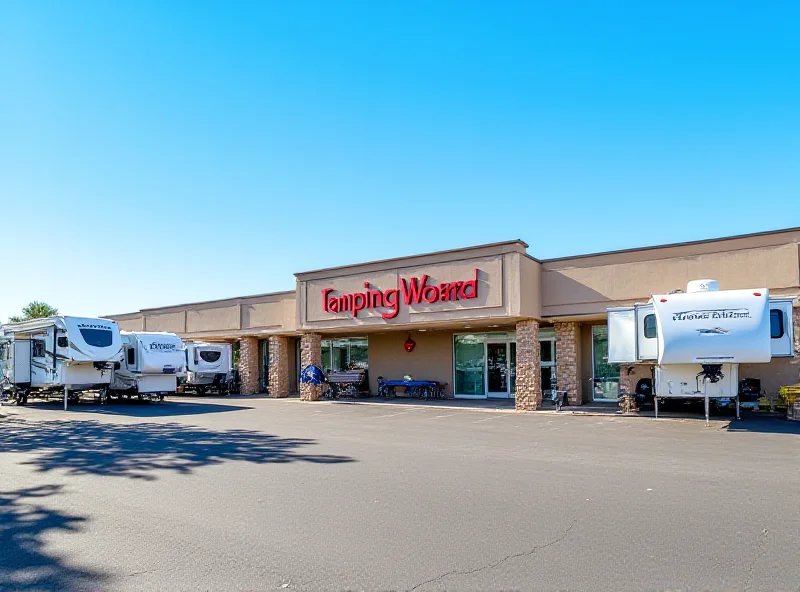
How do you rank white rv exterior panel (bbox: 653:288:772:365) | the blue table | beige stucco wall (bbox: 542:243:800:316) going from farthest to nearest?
the blue table → beige stucco wall (bbox: 542:243:800:316) → white rv exterior panel (bbox: 653:288:772:365)

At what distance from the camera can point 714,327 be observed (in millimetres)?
14445

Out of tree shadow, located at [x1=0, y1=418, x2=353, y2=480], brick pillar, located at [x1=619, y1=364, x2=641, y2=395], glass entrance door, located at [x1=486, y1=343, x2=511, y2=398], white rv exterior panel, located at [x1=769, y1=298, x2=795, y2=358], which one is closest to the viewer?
tree shadow, located at [x1=0, y1=418, x2=353, y2=480]

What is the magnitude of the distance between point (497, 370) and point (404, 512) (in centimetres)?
1759

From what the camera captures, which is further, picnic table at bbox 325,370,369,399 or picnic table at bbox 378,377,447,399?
picnic table at bbox 325,370,369,399

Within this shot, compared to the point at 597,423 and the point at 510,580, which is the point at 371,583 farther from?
the point at 597,423

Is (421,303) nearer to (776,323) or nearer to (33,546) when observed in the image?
(776,323)

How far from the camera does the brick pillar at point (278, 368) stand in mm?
27719

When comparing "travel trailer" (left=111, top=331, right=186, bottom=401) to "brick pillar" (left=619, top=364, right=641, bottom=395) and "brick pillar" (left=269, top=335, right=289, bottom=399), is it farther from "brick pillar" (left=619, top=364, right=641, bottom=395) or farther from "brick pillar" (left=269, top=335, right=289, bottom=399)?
"brick pillar" (left=619, top=364, right=641, bottom=395)

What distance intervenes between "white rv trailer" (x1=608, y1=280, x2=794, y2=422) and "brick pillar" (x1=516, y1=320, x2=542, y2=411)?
13.1ft

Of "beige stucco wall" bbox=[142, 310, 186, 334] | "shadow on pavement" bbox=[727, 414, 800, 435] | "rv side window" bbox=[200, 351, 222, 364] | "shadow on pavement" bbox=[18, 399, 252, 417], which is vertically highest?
"beige stucco wall" bbox=[142, 310, 186, 334]

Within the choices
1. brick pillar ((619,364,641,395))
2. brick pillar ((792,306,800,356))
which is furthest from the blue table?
brick pillar ((792,306,800,356))

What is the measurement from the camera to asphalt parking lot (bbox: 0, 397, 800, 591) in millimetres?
4875

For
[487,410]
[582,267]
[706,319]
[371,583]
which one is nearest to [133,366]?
[487,410]

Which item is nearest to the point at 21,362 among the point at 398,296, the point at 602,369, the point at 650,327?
the point at 398,296
